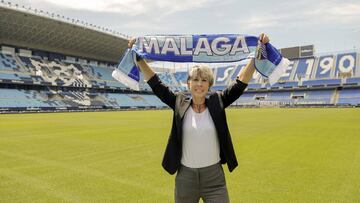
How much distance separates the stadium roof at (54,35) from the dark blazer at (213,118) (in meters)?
46.1

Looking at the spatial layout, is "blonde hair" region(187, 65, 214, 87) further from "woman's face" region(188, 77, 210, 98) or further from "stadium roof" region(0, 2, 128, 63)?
"stadium roof" region(0, 2, 128, 63)

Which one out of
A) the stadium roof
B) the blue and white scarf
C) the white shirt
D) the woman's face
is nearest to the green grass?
the blue and white scarf

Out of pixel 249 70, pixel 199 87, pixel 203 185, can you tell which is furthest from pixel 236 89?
pixel 203 185

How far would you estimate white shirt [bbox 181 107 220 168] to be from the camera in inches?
122

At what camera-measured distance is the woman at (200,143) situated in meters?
Answer: 3.11

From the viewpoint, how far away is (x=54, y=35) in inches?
2151

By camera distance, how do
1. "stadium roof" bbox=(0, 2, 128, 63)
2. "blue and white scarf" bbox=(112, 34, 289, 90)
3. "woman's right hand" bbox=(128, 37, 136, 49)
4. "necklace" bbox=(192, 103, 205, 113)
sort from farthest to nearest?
"stadium roof" bbox=(0, 2, 128, 63)
"blue and white scarf" bbox=(112, 34, 289, 90)
"woman's right hand" bbox=(128, 37, 136, 49)
"necklace" bbox=(192, 103, 205, 113)

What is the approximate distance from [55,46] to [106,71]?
54.0 feet

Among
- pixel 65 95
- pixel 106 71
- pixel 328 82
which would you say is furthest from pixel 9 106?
pixel 328 82

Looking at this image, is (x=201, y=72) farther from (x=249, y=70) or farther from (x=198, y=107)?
(x=249, y=70)

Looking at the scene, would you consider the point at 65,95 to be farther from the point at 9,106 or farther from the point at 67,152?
the point at 67,152

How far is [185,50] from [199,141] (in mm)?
1446

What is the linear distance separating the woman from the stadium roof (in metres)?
46.2

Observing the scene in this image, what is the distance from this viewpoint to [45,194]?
6.21 meters
